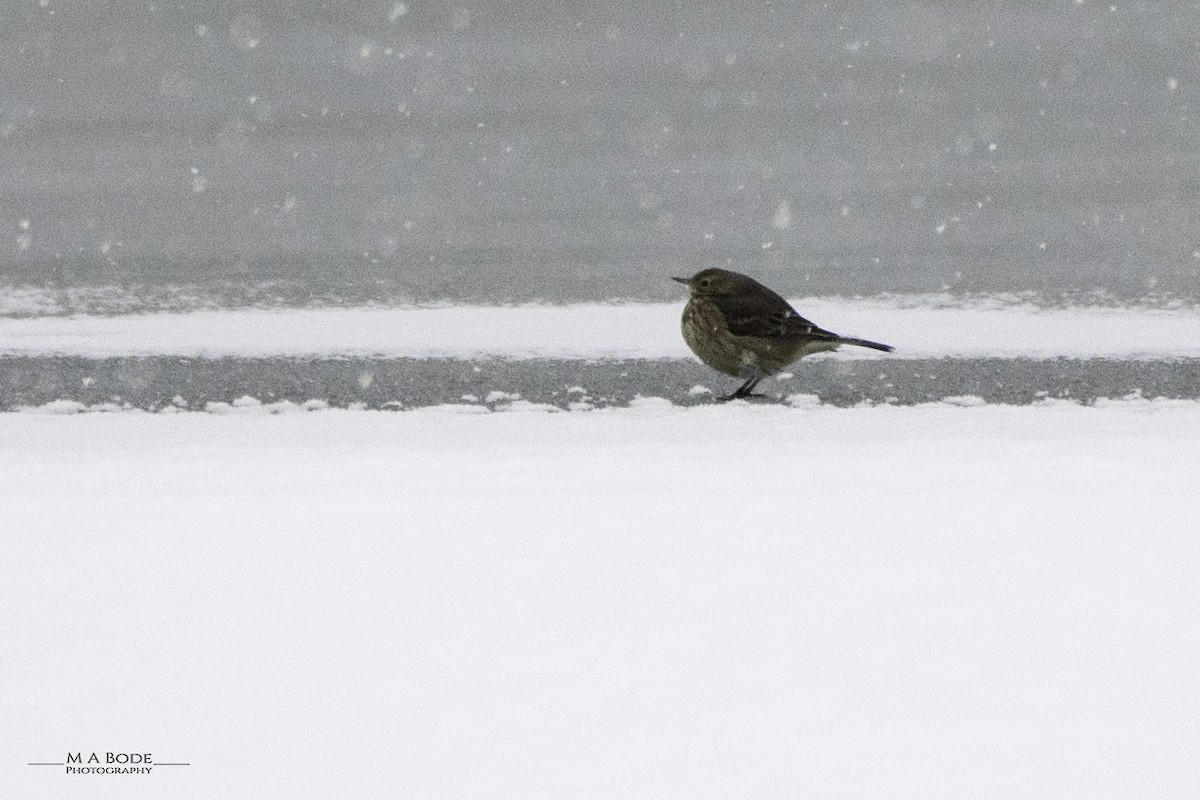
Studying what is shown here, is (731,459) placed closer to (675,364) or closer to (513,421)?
(513,421)

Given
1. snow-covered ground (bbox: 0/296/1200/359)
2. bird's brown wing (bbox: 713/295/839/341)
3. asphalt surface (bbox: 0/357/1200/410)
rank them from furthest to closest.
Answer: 1. snow-covered ground (bbox: 0/296/1200/359)
2. asphalt surface (bbox: 0/357/1200/410)
3. bird's brown wing (bbox: 713/295/839/341)

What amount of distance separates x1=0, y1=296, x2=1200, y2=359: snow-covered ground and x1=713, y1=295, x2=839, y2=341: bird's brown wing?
3.39 feet

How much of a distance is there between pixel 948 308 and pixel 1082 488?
10.9 feet

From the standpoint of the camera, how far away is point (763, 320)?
4.86 meters

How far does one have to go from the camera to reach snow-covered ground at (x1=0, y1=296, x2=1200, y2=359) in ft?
19.4

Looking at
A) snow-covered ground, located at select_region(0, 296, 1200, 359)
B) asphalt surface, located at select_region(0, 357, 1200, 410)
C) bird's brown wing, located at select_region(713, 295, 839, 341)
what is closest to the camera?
bird's brown wing, located at select_region(713, 295, 839, 341)

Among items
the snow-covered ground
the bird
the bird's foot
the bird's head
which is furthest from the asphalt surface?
the bird's head

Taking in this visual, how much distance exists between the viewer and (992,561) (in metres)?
3.22

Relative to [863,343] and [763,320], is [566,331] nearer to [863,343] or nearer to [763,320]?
[763,320]

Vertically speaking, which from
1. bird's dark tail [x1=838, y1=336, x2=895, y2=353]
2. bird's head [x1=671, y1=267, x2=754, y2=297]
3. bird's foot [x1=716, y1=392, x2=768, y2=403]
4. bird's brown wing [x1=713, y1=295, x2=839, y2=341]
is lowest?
bird's foot [x1=716, y1=392, x2=768, y2=403]

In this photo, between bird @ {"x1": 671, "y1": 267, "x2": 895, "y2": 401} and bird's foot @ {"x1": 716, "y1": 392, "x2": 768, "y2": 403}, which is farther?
bird's foot @ {"x1": 716, "y1": 392, "x2": 768, "y2": 403}

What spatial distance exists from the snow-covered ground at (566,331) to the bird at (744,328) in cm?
93

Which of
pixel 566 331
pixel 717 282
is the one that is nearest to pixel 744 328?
pixel 717 282

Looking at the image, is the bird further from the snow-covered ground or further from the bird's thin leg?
the snow-covered ground
